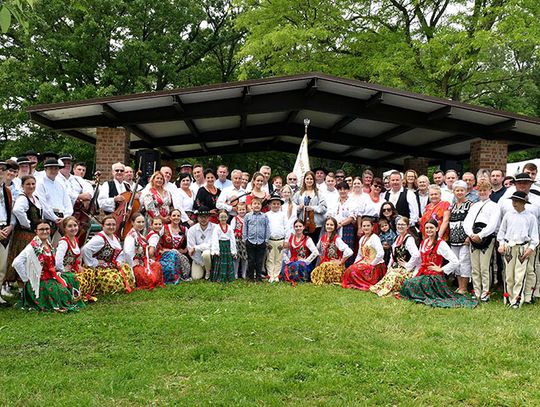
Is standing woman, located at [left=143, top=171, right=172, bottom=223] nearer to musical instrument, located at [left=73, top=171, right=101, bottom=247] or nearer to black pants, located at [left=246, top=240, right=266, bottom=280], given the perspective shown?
musical instrument, located at [left=73, top=171, right=101, bottom=247]

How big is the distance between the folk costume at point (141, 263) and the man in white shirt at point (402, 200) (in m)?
3.90

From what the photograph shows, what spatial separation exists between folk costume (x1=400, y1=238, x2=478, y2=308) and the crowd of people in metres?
0.02

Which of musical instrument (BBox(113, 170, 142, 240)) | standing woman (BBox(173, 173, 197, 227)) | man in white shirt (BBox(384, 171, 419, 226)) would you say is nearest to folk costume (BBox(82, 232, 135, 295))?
musical instrument (BBox(113, 170, 142, 240))

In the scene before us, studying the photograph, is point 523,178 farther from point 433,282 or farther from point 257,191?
point 257,191

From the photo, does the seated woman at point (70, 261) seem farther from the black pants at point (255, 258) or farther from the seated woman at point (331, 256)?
the seated woman at point (331, 256)

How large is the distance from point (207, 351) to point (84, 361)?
105 cm

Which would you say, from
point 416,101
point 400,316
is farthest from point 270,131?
point 400,316

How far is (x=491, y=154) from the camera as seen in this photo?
11000mm

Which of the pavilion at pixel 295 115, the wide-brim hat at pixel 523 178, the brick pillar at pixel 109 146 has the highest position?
the pavilion at pixel 295 115

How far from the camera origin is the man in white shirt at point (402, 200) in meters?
8.09

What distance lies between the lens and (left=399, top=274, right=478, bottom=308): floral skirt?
263 inches

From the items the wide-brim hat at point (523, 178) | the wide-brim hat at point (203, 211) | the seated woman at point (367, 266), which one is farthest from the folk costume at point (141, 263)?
the wide-brim hat at point (523, 178)

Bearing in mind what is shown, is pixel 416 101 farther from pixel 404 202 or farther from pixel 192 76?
pixel 192 76

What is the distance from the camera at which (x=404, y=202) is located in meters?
8.16
